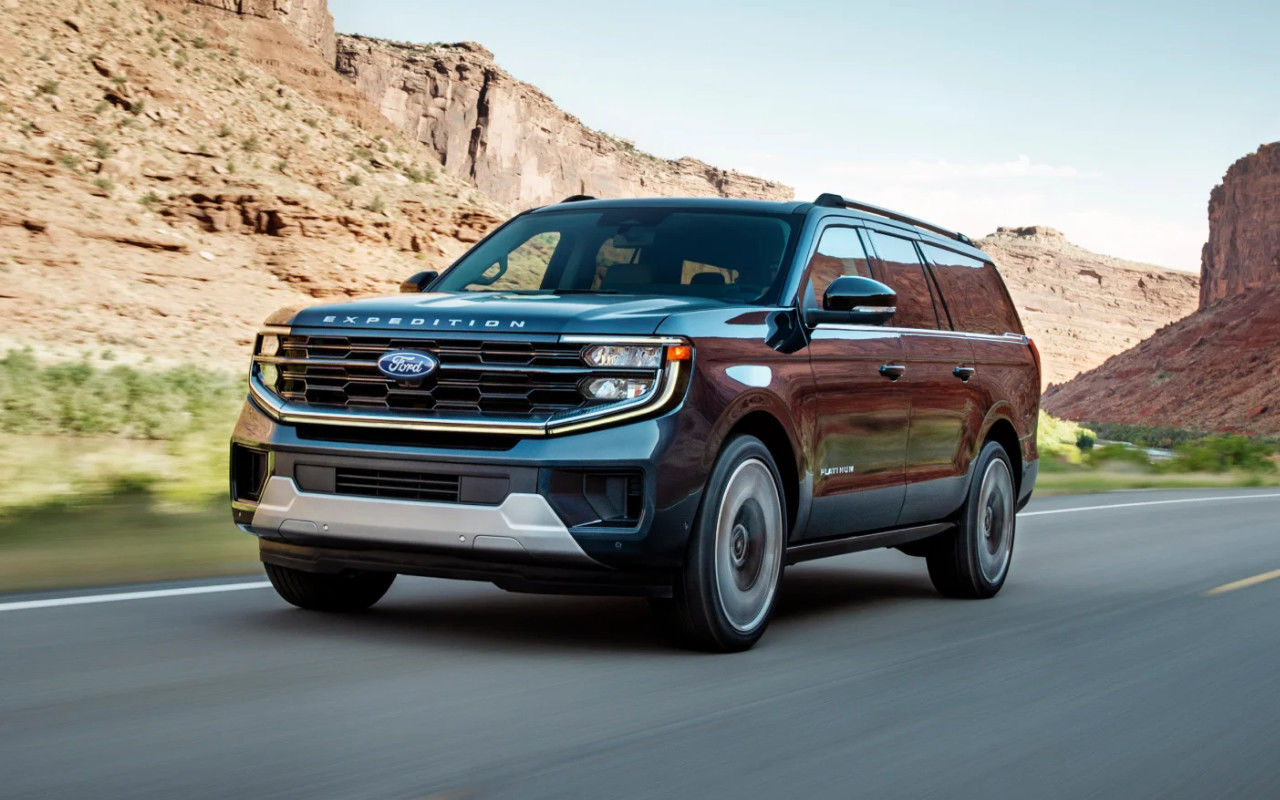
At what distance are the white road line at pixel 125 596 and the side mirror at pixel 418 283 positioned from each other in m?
1.70

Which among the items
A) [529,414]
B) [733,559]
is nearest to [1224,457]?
[733,559]

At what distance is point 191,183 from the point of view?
5303 cm

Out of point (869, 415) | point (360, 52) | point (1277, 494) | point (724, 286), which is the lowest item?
point (1277, 494)

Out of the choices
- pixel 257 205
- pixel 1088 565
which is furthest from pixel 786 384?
pixel 257 205

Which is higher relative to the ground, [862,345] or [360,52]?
[360,52]

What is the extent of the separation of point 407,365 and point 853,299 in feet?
6.73

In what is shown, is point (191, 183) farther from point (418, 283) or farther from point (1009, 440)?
point (418, 283)

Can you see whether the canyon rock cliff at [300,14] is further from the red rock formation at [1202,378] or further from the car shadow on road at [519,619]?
the car shadow on road at [519,619]

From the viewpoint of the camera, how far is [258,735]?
16.5ft

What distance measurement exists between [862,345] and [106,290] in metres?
40.1

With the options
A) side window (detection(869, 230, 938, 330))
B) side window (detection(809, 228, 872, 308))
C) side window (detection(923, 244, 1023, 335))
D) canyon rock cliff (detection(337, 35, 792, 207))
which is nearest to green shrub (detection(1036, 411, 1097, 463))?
side window (detection(923, 244, 1023, 335))

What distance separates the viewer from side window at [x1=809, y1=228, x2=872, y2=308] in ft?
25.2

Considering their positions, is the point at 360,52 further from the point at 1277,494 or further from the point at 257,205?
the point at 1277,494

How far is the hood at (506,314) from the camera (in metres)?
6.44
